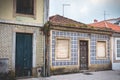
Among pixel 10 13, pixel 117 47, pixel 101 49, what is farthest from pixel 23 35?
pixel 117 47

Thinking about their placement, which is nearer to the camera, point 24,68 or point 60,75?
point 24,68

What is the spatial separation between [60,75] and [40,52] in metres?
2.29

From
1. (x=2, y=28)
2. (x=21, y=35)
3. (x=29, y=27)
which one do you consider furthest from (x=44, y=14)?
(x=2, y=28)

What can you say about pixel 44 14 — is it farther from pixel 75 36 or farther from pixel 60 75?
pixel 60 75

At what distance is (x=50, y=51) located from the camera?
12.6 m

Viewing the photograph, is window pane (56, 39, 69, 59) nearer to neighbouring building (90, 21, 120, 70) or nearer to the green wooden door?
the green wooden door

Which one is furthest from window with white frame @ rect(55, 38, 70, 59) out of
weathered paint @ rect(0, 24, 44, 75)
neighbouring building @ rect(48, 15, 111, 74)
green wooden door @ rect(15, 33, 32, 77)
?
green wooden door @ rect(15, 33, 32, 77)

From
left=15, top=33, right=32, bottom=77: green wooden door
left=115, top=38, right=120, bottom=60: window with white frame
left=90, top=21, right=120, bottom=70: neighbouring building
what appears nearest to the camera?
left=15, top=33, right=32, bottom=77: green wooden door

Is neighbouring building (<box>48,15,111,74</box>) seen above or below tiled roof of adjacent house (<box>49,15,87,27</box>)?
below

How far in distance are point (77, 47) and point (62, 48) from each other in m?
1.42

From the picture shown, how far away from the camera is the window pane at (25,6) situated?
37.6 ft

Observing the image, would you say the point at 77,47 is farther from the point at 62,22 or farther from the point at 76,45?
the point at 62,22

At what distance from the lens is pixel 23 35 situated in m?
11.7

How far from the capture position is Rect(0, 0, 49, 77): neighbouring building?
10.9 metres
